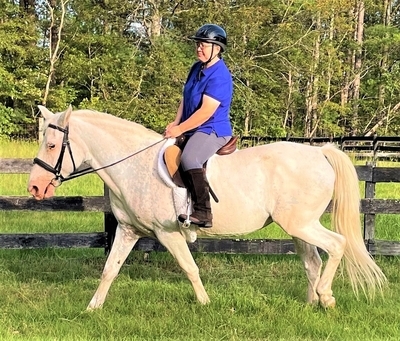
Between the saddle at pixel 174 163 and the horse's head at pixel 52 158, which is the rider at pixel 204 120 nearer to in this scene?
the saddle at pixel 174 163

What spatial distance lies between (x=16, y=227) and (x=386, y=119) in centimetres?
2712

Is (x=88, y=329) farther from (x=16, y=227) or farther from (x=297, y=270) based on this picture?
(x=16, y=227)

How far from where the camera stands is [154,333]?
4.31 m

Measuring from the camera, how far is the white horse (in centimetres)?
492

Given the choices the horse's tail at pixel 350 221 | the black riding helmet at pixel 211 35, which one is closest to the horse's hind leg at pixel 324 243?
the horse's tail at pixel 350 221

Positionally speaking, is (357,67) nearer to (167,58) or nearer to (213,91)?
(167,58)

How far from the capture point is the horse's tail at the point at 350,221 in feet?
17.2

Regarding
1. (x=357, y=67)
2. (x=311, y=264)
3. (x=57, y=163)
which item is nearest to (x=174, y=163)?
(x=57, y=163)

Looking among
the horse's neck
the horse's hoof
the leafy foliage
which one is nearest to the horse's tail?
the horse's hoof

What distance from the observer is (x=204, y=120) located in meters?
4.80

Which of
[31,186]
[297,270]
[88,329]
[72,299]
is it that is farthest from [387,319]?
[31,186]

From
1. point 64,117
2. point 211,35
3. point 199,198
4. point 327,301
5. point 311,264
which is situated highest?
point 211,35

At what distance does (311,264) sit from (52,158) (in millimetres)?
2837

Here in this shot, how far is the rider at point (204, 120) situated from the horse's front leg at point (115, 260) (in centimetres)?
70
